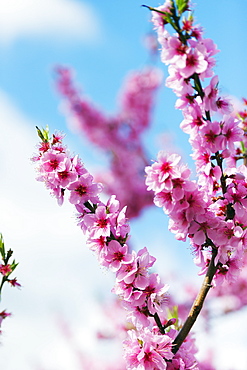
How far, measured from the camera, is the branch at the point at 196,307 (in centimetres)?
221

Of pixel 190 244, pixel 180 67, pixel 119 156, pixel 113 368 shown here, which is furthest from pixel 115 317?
pixel 180 67

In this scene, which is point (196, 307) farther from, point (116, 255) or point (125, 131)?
point (125, 131)

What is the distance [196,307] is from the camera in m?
2.23

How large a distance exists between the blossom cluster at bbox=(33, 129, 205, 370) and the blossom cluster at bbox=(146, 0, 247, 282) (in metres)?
0.26

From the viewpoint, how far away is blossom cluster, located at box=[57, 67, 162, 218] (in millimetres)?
11961

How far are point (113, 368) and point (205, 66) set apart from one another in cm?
1022

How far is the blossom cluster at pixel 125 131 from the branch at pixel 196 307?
9293mm

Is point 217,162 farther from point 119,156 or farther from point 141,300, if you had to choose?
point 119,156

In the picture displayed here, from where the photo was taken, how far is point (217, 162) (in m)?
2.35

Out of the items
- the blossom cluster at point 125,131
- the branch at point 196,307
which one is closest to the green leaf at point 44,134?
the branch at point 196,307

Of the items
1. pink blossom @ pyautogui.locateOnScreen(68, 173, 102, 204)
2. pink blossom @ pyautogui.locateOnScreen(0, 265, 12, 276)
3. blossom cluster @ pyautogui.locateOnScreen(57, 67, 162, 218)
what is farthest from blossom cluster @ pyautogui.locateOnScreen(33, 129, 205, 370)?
blossom cluster @ pyautogui.locateOnScreen(57, 67, 162, 218)

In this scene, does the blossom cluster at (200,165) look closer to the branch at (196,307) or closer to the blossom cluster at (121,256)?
the branch at (196,307)

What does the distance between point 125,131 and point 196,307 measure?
1032cm

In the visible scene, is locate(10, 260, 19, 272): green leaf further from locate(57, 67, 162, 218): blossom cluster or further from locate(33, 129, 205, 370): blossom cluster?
locate(57, 67, 162, 218): blossom cluster
